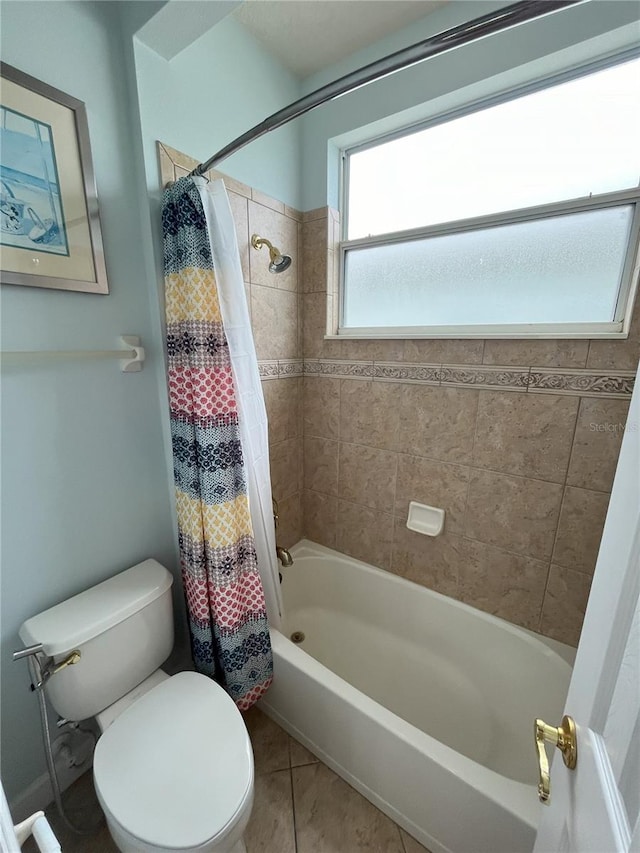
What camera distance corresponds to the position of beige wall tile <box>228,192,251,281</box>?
1.38m

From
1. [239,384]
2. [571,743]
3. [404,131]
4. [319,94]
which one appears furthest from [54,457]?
[404,131]

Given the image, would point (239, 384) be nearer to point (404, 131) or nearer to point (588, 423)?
point (588, 423)

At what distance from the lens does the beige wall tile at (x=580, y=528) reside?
1.23 metres

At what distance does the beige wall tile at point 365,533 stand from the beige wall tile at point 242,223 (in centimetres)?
124

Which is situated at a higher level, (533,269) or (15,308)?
(533,269)

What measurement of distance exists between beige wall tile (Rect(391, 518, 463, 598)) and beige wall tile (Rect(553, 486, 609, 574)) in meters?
0.38

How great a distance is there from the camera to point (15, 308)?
3.02 feet

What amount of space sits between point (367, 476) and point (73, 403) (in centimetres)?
125

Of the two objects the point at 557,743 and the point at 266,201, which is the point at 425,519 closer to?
the point at 557,743

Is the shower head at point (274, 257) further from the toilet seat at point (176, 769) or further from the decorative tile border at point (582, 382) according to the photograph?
the toilet seat at point (176, 769)

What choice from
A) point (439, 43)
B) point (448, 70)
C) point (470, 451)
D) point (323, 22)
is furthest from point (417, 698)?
point (323, 22)

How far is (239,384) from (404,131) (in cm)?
136

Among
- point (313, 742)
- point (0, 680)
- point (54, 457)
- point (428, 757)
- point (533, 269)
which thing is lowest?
point (313, 742)

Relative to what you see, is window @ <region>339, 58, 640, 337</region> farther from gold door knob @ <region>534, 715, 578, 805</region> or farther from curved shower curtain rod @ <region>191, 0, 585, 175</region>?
gold door knob @ <region>534, 715, 578, 805</region>
